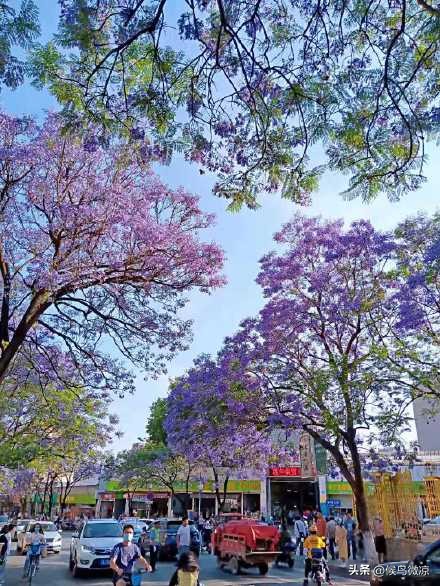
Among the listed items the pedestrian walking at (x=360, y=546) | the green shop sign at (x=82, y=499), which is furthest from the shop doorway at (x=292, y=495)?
the pedestrian walking at (x=360, y=546)

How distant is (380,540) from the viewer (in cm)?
1387

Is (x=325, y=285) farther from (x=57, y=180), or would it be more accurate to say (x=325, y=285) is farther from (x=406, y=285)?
(x=57, y=180)

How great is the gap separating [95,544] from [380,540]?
25.4 ft

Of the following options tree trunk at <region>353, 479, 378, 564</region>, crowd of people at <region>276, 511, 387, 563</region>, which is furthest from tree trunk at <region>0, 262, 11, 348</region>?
tree trunk at <region>353, 479, 378, 564</region>

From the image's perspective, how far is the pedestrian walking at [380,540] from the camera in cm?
1386

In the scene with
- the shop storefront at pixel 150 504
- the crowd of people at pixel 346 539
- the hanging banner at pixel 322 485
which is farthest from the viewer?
the shop storefront at pixel 150 504

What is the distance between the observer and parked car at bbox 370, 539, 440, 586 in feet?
22.7

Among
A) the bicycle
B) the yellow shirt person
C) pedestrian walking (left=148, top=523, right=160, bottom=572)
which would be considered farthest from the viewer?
pedestrian walking (left=148, top=523, right=160, bottom=572)

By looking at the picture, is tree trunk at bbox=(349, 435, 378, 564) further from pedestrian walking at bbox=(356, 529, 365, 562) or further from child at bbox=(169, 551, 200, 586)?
child at bbox=(169, 551, 200, 586)

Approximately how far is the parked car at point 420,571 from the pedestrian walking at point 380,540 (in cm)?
689

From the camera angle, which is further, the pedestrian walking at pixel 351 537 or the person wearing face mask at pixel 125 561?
the pedestrian walking at pixel 351 537

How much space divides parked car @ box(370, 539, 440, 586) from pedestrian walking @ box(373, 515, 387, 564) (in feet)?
22.6

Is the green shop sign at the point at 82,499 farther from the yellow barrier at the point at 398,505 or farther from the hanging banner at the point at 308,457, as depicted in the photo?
the yellow barrier at the point at 398,505

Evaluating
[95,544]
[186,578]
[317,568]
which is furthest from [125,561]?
[95,544]
